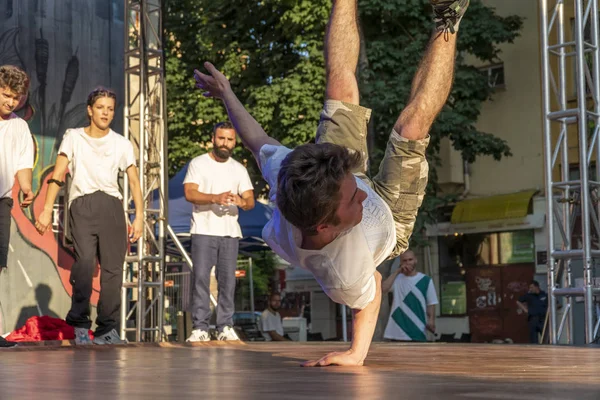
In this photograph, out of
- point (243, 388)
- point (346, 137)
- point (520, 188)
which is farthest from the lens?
point (520, 188)

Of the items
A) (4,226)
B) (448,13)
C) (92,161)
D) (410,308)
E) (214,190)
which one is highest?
(448,13)

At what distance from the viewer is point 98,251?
677cm

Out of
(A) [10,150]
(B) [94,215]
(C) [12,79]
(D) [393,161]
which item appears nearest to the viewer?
(D) [393,161]

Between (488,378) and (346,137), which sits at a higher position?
(346,137)

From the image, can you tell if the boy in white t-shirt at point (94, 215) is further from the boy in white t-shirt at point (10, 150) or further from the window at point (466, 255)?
the window at point (466, 255)

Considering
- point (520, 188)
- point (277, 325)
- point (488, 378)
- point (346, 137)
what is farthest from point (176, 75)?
point (488, 378)

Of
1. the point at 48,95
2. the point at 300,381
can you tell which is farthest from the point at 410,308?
the point at 300,381

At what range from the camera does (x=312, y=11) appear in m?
18.3

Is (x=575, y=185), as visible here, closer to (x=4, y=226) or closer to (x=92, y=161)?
(x=92, y=161)

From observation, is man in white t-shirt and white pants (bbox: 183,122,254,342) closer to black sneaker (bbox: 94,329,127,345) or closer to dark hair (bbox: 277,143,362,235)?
black sneaker (bbox: 94,329,127,345)

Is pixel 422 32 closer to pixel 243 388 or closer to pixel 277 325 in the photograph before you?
pixel 277 325

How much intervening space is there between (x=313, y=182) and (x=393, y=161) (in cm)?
104

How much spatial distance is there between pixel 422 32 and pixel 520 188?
5246 millimetres

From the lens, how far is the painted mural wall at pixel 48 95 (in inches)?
382
